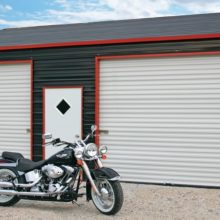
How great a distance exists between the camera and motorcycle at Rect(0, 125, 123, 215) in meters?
5.98

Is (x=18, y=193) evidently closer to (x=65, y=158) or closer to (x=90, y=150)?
(x=65, y=158)

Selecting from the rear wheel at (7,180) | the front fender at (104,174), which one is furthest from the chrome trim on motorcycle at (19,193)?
the front fender at (104,174)

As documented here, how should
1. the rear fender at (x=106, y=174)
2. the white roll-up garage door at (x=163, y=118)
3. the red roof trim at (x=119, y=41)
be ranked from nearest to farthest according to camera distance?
the rear fender at (x=106, y=174)
the red roof trim at (x=119, y=41)
the white roll-up garage door at (x=163, y=118)

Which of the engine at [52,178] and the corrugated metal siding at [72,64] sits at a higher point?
the corrugated metal siding at [72,64]

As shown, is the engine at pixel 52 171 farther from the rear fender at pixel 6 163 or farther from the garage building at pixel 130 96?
the garage building at pixel 130 96

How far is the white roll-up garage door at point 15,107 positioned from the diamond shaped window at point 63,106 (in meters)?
0.83

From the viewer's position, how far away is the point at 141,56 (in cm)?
850

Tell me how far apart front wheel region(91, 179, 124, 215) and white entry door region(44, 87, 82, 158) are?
2912mm

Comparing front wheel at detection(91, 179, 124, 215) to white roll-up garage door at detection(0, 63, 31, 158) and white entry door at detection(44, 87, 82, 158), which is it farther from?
white roll-up garage door at detection(0, 63, 31, 158)

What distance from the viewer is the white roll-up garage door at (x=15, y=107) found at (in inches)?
376

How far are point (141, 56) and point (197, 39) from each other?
1.14 meters

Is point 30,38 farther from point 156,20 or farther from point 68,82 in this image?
point 156,20

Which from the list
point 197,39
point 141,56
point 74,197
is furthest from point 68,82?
point 74,197

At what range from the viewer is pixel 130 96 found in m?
8.67
